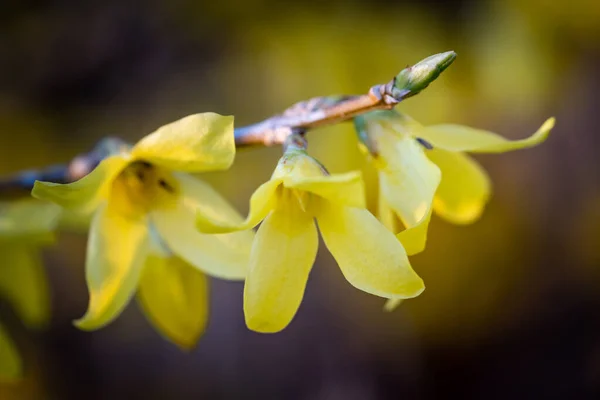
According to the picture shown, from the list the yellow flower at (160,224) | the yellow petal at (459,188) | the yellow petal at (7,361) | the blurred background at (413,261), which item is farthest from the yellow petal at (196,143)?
the blurred background at (413,261)

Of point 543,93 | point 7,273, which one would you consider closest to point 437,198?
point 7,273

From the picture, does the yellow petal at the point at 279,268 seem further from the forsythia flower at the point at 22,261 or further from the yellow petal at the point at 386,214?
the forsythia flower at the point at 22,261

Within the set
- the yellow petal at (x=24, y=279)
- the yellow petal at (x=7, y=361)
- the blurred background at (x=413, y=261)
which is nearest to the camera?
the yellow petal at (x=7, y=361)

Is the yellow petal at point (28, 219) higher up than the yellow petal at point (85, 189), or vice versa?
the yellow petal at point (28, 219)

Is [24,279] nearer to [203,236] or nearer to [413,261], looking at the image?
[203,236]

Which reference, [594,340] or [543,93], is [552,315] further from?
[543,93]

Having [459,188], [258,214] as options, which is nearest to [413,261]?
[459,188]
